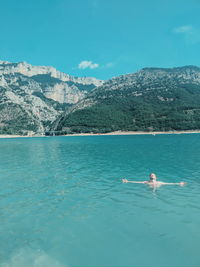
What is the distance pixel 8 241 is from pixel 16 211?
204 inches

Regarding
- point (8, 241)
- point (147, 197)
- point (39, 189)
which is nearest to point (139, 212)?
point (147, 197)

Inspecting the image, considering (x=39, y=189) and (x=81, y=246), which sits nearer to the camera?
(x=81, y=246)

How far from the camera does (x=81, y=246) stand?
527 inches

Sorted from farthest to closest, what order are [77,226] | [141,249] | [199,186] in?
[199,186]
[77,226]
[141,249]

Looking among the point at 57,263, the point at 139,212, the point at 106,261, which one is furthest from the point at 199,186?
the point at 57,263

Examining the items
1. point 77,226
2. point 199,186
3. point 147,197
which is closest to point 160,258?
point 77,226

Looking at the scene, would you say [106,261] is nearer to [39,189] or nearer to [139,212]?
[139,212]

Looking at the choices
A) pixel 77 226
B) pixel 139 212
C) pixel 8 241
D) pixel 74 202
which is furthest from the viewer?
pixel 74 202

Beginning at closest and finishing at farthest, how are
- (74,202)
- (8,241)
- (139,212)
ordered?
(8,241)
(139,212)
(74,202)

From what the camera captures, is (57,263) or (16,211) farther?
(16,211)

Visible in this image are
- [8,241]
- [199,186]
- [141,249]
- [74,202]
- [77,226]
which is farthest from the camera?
[199,186]

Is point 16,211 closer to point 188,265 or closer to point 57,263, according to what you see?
point 57,263

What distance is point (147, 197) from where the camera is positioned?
21859 millimetres

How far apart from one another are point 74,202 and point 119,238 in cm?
779
